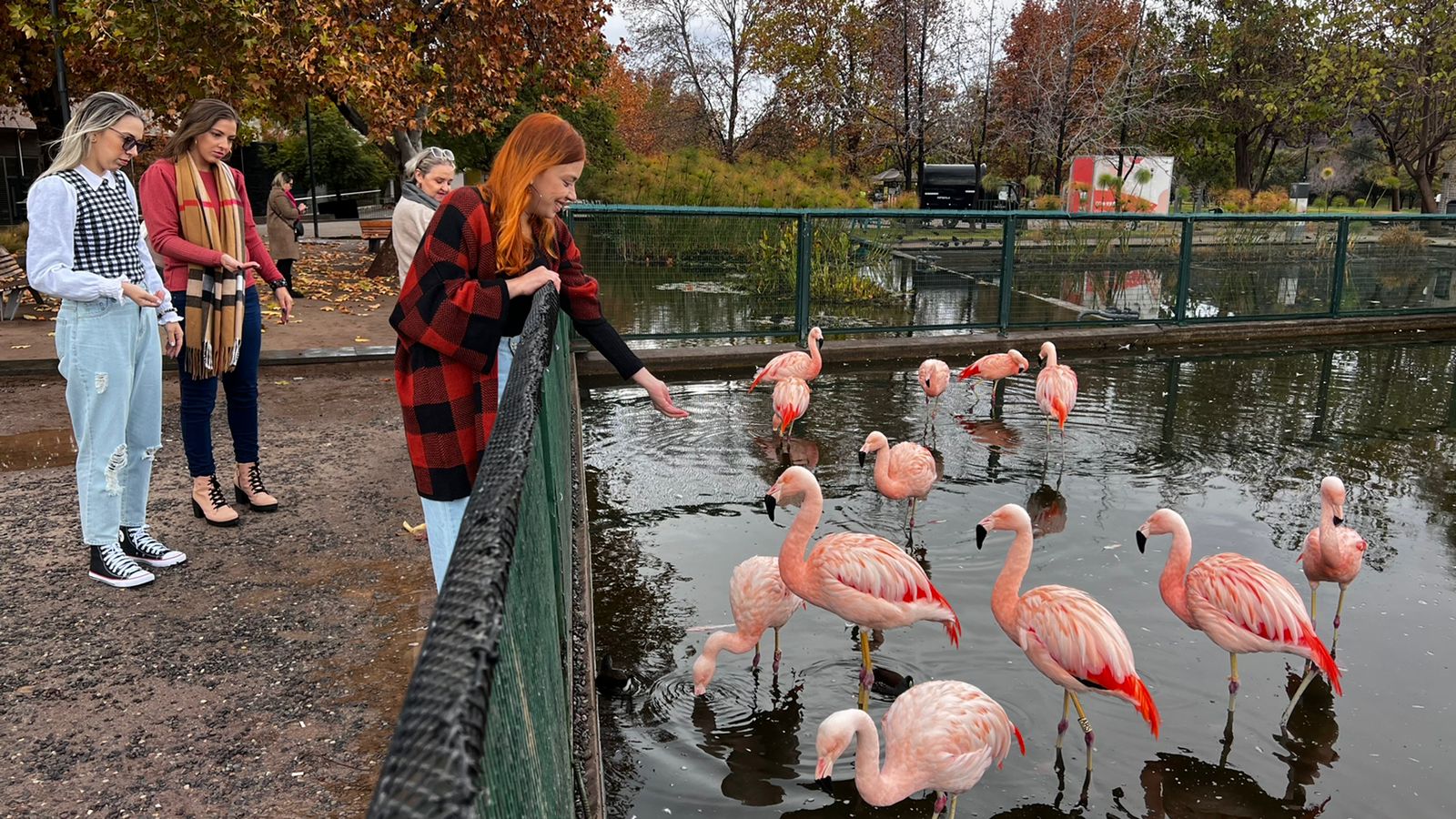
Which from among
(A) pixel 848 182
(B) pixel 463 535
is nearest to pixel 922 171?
(A) pixel 848 182

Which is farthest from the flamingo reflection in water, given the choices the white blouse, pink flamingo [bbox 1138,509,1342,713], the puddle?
the puddle

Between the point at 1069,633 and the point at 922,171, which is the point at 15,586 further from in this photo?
the point at 922,171

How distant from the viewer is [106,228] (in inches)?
183

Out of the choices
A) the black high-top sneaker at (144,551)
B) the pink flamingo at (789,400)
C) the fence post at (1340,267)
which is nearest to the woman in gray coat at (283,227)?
the pink flamingo at (789,400)

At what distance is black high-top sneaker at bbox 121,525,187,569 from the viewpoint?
502 cm

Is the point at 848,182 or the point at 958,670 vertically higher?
the point at 848,182

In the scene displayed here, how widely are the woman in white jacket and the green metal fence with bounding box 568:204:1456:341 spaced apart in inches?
194

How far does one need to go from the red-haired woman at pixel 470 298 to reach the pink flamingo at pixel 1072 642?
222 cm

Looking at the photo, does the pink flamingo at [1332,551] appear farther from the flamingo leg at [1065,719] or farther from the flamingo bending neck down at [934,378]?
the flamingo bending neck down at [934,378]

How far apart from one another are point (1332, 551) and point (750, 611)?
2.66 m

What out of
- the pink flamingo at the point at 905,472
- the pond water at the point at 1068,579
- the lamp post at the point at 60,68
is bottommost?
the pond water at the point at 1068,579

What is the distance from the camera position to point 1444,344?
13.3 m

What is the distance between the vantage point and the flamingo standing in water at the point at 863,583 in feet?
14.6

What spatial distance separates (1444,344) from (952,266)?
622 centimetres
